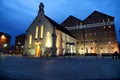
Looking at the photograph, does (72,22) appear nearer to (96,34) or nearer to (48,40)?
(96,34)

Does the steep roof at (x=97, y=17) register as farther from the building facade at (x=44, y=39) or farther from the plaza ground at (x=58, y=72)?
the plaza ground at (x=58, y=72)

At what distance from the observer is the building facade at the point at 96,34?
46938 mm

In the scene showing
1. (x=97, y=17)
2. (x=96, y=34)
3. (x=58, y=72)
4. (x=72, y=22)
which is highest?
(x=97, y=17)

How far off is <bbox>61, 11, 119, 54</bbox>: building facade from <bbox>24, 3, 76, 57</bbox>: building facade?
48.4 ft

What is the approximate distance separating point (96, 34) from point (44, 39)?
2680 centimetres

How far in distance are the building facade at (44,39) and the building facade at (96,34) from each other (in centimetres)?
1475

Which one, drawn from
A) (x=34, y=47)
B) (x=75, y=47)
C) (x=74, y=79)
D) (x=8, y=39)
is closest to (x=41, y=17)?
(x=34, y=47)

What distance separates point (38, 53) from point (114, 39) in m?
33.2

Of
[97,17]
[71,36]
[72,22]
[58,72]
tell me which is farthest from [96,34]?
[58,72]

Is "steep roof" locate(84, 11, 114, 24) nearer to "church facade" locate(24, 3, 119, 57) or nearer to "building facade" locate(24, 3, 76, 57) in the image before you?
"church facade" locate(24, 3, 119, 57)

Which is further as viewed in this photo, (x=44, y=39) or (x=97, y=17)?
(x=97, y=17)

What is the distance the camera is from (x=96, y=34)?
50.2 m

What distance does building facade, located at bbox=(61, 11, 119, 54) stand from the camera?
1848 inches

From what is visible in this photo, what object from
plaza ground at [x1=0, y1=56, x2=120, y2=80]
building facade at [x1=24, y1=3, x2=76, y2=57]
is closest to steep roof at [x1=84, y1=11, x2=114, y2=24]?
building facade at [x1=24, y1=3, x2=76, y2=57]
